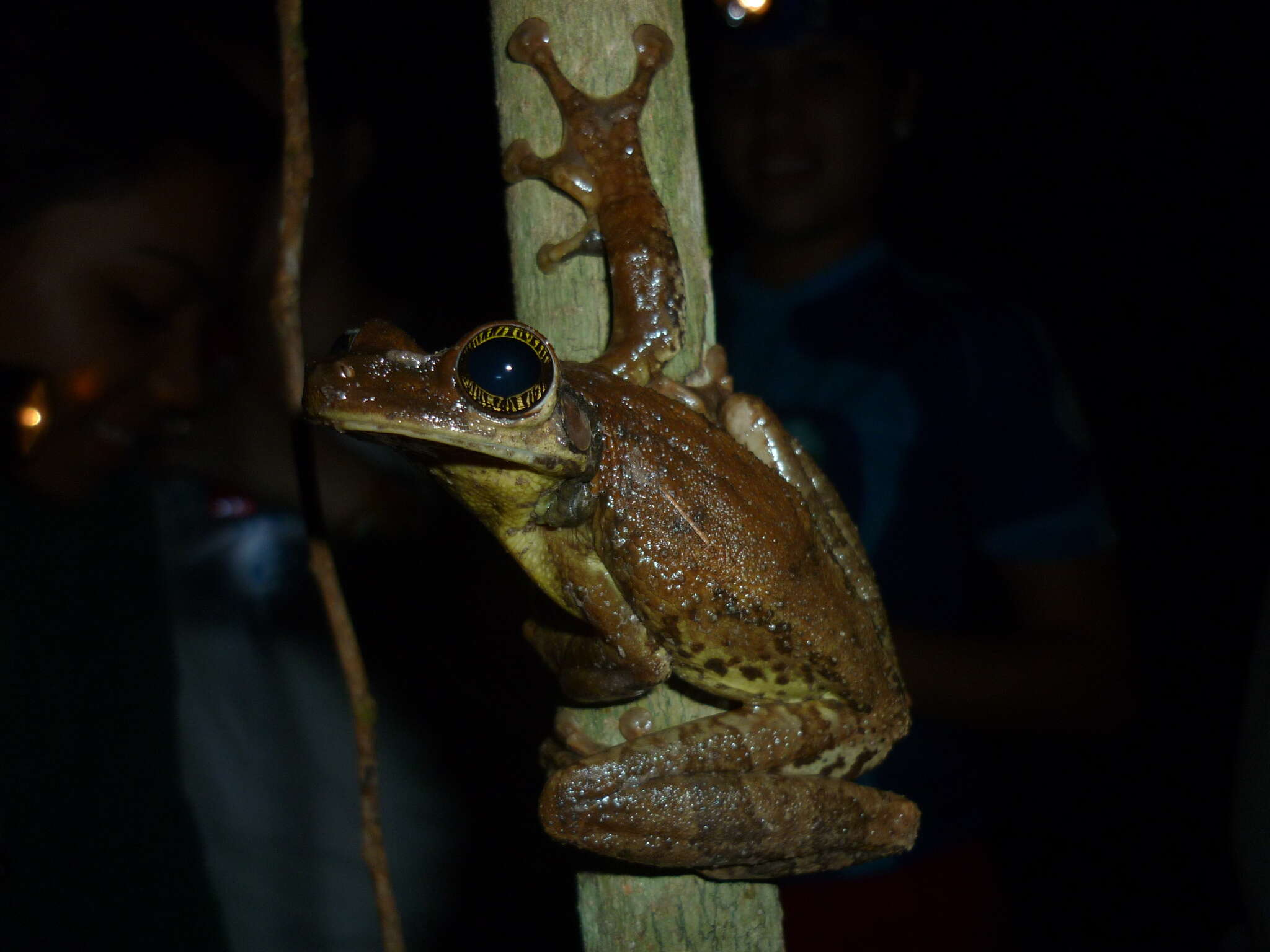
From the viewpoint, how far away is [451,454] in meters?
1.14

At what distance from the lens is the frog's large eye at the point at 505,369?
3.17 ft

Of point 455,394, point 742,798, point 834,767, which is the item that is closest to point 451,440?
point 455,394

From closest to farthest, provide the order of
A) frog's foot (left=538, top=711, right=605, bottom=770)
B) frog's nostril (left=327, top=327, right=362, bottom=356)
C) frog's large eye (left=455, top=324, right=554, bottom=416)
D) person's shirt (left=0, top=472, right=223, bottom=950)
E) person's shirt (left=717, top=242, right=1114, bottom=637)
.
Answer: frog's large eye (left=455, top=324, right=554, bottom=416) → frog's nostril (left=327, top=327, right=362, bottom=356) → frog's foot (left=538, top=711, right=605, bottom=770) → person's shirt (left=717, top=242, right=1114, bottom=637) → person's shirt (left=0, top=472, right=223, bottom=950)

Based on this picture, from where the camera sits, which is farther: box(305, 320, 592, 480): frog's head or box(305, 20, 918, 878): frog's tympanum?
box(305, 20, 918, 878): frog's tympanum

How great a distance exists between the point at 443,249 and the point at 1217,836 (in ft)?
19.2

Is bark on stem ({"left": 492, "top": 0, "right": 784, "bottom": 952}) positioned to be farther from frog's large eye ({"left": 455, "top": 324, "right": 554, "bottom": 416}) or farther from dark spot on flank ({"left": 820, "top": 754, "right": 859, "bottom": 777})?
frog's large eye ({"left": 455, "top": 324, "right": 554, "bottom": 416})

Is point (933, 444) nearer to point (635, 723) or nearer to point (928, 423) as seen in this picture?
point (928, 423)

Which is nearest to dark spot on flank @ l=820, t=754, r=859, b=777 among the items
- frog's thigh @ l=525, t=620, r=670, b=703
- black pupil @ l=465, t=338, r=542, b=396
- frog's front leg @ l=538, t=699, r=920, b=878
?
frog's front leg @ l=538, t=699, r=920, b=878

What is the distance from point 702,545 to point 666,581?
0.08 m

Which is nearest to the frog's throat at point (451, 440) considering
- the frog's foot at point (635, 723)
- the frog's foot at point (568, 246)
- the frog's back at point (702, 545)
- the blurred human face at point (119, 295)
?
the frog's back at point (702, 545)

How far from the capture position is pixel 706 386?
1345 mm

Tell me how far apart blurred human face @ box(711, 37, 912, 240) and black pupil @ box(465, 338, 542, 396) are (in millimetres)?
2034

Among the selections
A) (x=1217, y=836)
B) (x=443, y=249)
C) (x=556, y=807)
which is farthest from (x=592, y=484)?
(x=1217, y=836)

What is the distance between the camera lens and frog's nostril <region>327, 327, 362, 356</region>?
1.09 m
